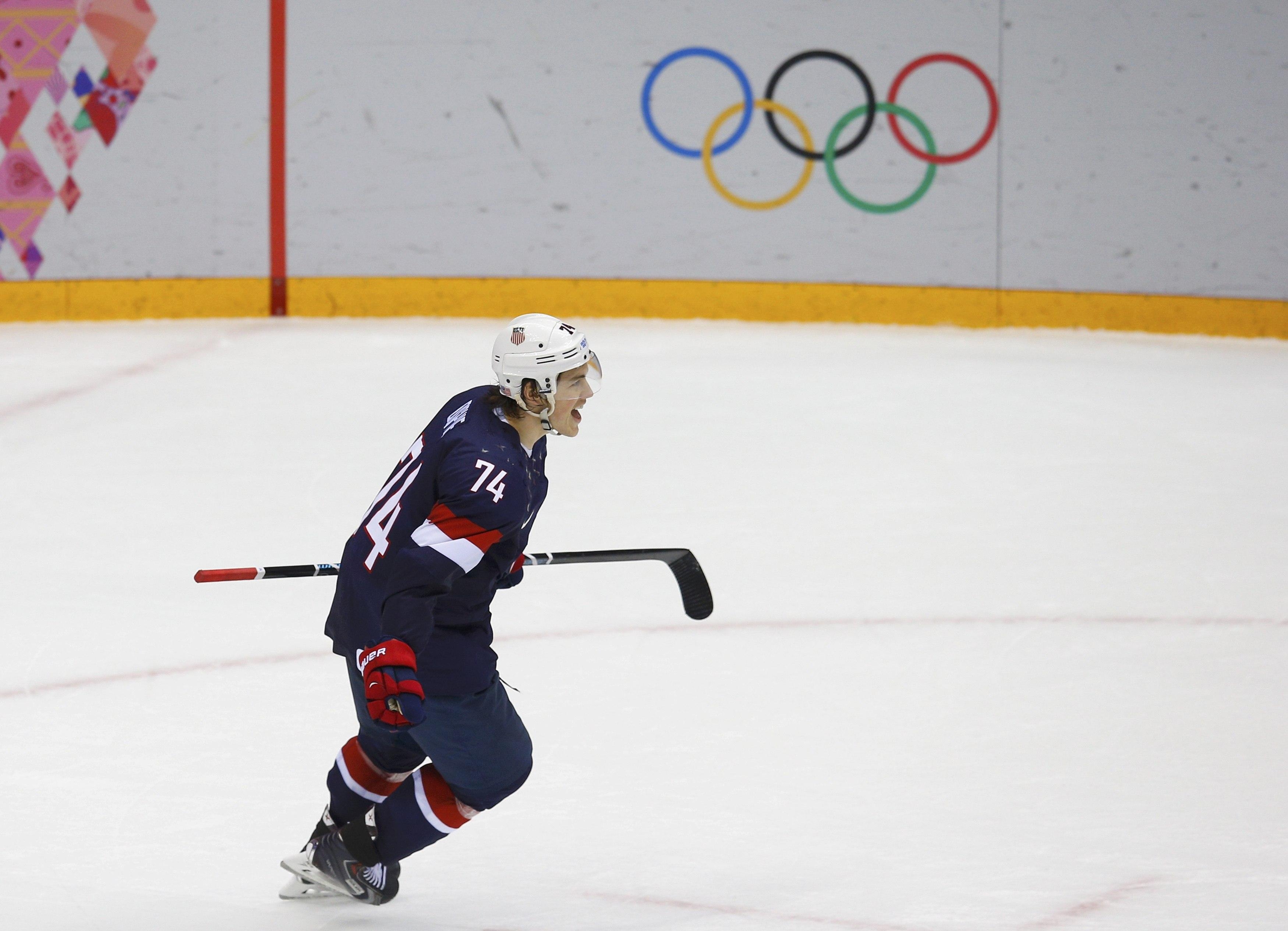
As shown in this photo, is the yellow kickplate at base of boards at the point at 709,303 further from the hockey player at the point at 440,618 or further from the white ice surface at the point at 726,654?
the hockey player at the point at 440,618

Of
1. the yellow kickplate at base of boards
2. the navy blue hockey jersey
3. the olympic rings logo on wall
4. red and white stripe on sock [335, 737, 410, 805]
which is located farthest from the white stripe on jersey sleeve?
the olympic rings logo on wall

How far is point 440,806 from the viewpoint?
2.55 m

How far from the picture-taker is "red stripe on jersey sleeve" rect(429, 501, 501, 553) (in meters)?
2.31

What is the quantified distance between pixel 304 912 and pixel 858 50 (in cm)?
659

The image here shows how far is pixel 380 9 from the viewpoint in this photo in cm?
830

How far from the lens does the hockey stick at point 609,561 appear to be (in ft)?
8.85

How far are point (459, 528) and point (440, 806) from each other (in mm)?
504

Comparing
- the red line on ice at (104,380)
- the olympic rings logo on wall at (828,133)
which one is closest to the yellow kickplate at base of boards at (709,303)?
the olympic rings logo on wall at (828,133)

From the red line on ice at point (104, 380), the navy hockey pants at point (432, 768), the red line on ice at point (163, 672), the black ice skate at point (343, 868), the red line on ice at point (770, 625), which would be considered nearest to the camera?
the navy hockey pants at point (432, 768)

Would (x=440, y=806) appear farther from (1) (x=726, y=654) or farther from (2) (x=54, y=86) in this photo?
(2) (x=54, y=86)

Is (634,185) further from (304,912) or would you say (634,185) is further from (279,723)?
(304,912)

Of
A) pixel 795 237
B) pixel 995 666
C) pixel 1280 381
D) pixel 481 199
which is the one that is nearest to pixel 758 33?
pixel 795 237

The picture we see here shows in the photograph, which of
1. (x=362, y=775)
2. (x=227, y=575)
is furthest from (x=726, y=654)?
(x=227, y=575)

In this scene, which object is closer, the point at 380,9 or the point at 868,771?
the point at 868,771
